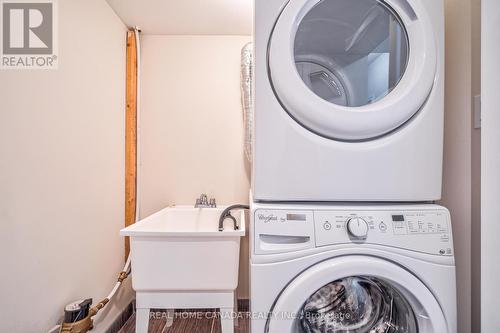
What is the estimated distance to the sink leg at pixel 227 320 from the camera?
105 cm

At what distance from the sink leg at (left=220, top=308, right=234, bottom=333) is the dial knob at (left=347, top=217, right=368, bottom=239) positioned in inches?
30.2

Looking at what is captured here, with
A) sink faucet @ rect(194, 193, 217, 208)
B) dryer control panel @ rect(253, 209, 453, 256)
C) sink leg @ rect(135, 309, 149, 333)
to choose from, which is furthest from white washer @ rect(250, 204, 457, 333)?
sink faucet @ rect(194, 193, 217, 208)

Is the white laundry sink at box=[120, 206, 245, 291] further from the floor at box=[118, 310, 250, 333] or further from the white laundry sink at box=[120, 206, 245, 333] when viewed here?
the floor at box=[118, 310, 250, 333]

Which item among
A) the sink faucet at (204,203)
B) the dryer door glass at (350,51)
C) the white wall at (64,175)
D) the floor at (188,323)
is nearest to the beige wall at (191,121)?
the sink faucet at (204,203)

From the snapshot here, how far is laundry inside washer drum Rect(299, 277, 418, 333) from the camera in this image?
29.6 inches

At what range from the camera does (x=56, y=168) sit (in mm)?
979

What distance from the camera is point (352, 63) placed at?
0.87 meters

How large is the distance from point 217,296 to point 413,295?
0.81 m

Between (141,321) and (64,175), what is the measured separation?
790 mm

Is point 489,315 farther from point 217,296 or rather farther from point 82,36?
point 82,36

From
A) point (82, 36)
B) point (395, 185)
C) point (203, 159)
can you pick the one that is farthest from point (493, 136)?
point (82, 36)

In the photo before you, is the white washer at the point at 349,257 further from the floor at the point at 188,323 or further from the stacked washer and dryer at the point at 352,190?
the floor at the point at 188,323

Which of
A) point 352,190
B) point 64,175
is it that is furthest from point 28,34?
point 352,190

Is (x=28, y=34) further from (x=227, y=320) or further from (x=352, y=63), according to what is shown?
(x=227, y=320)
